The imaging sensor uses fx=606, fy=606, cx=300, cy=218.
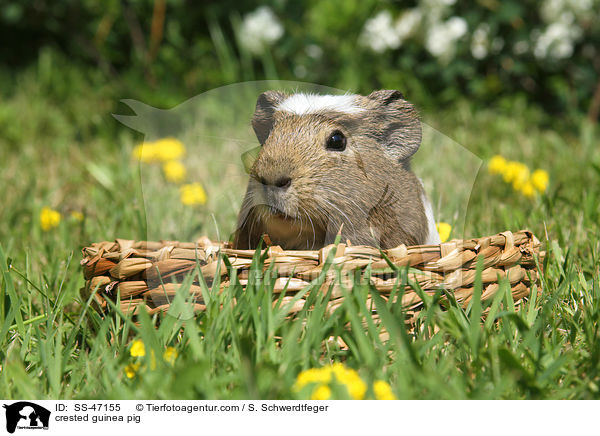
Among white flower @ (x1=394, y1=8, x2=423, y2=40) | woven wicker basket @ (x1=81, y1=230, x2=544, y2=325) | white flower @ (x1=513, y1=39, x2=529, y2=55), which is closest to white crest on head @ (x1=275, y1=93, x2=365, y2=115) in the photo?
woven wicker basket @ (x1=81, y1=230, x2=544, y2=325)

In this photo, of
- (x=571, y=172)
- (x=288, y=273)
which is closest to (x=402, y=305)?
(x=288, y=273)

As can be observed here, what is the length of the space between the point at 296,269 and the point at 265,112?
26.1 inches

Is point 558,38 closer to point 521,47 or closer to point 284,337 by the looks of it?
point 521,47

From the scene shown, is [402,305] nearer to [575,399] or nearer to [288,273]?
[288,273]

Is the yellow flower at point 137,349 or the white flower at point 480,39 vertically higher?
the white flower at point 480,39

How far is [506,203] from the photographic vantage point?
10.8 feet

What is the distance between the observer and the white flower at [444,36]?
153 inches

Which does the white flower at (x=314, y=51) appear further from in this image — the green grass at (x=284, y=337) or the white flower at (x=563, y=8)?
the white flower at (x=563, y=8)

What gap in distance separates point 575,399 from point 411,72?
3285 millimetres

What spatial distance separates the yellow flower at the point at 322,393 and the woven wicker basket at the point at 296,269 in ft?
1.35

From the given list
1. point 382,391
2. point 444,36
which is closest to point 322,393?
point 382,391

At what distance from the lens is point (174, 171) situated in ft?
10.6
